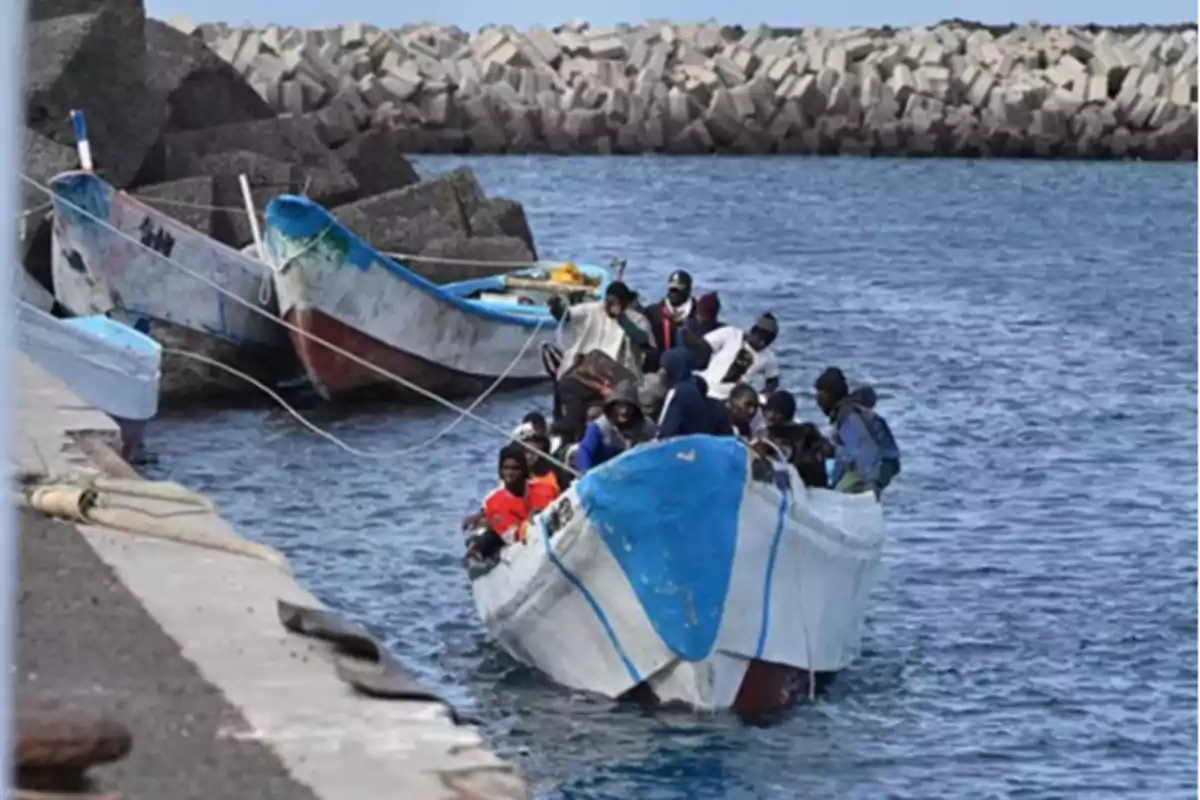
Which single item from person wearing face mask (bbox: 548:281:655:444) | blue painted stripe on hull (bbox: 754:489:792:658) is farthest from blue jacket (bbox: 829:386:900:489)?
person wearing face mask (bbox: 548:281:655:444)

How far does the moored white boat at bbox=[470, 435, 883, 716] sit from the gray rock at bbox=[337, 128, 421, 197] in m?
19.8

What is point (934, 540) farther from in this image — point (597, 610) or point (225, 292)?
point (225, 292)

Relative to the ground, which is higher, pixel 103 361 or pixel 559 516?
pixel 559 516

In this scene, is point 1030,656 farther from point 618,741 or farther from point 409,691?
point 409,691

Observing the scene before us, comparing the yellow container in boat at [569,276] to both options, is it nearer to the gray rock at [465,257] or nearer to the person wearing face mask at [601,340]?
the gray rock at [465,257]

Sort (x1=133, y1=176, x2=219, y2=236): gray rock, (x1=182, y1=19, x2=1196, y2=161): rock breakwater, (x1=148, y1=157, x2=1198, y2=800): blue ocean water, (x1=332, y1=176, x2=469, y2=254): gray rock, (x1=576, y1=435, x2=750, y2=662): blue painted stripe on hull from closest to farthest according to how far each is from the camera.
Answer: (x1=576, y1=435, x2=750, y2=662): blue painted stripe on hull < (x1=148, y1=157, x2=1198, y2=800): blue ocean water < (x1=133, y1=176, x2=219, y2=236): gray rock < (x1=332, y1=176, x2=469, y2=254): gray rock < (x1=182, y1=19, x2=1196, y2=161): rock breakwater

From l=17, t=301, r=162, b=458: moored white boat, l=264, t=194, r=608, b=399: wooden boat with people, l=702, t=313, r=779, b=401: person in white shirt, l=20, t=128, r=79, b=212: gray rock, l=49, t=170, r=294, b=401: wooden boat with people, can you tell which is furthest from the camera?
l=20, t=128, r=79, b=212: gray rock

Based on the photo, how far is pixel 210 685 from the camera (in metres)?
6.40

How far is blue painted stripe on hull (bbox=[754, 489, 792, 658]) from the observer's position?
467 inches

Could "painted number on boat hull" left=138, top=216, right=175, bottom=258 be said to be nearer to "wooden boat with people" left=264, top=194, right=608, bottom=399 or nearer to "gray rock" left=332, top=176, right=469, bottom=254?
"wooden boat with people" left=264, top=194, right=608, bottom=399

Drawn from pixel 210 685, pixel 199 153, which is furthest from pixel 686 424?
pixel 199 153

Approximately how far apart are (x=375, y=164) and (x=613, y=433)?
21.0 metres

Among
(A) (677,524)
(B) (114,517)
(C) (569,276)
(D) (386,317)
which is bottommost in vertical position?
(D) (386,317)

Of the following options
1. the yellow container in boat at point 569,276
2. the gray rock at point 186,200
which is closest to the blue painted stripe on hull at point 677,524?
the yellow container in boat at point 569,276
